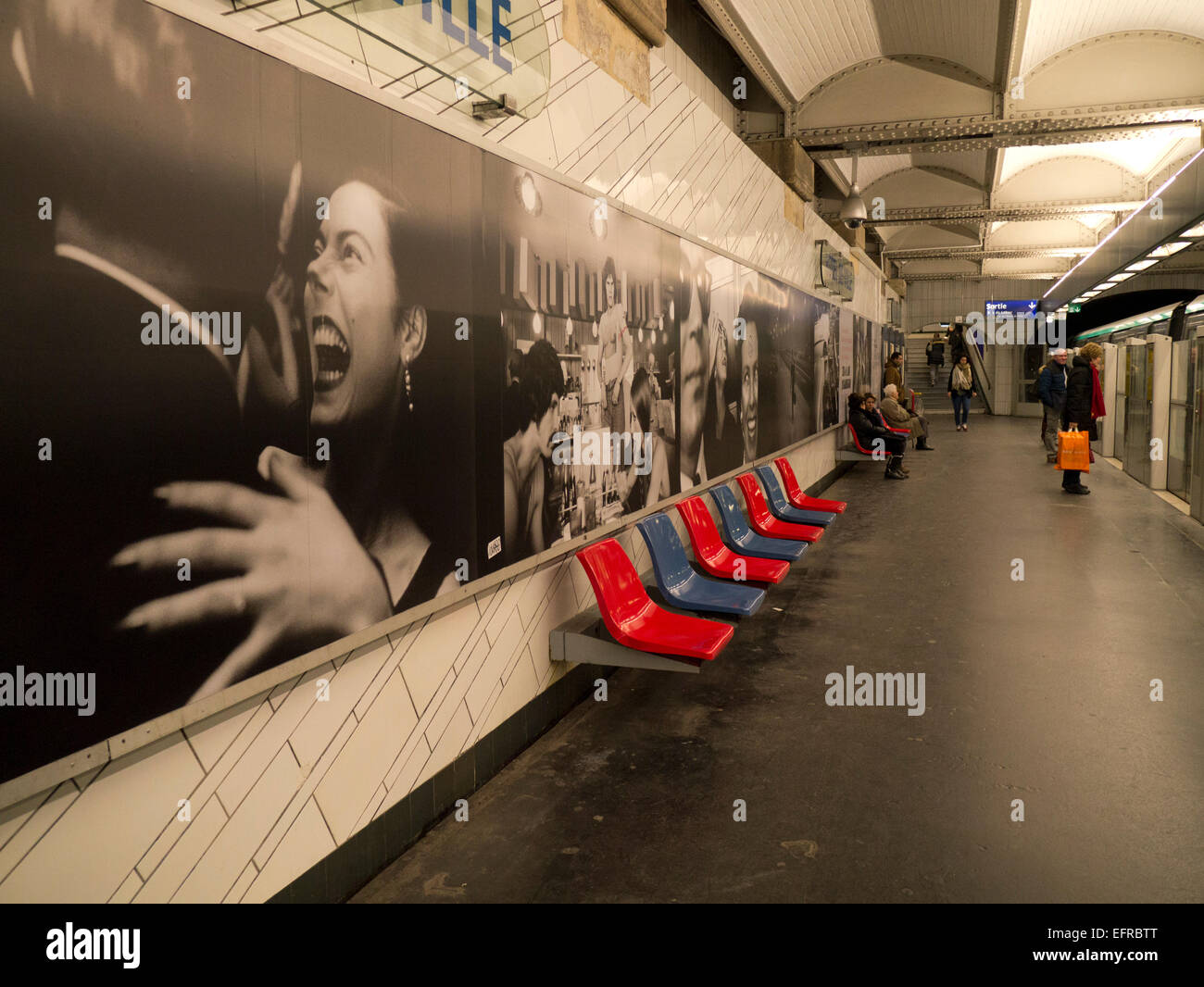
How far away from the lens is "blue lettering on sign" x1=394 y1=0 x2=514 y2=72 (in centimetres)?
299

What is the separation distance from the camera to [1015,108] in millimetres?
9219

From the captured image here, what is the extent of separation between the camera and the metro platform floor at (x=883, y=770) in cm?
283

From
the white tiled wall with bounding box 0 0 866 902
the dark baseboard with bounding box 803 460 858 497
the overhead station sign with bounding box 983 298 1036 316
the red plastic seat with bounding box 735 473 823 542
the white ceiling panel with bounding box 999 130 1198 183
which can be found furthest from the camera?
the overhead station sign with bounding box 983 298 1036 316

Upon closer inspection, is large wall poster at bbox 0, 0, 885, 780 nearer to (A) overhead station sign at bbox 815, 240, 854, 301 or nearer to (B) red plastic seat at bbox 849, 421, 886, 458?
(A) overhead station sign at bbox 815, 240, 854, 301

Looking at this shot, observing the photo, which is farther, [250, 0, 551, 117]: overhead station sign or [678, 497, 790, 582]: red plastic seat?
[678, 497, 790, 582]: red plastic seat

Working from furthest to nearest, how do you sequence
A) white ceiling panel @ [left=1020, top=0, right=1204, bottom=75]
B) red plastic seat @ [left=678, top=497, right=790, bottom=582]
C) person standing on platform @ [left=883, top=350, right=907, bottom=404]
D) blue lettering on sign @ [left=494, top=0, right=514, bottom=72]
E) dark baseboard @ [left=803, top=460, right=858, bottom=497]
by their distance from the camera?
person standing on platform @ [left=883, top=350, right=907, bottom=404], dark baseboard @ [left=803, top=460, right=858, bottom=497], white ceiling panel @ [left=1020, top=0, right=1204, bottom=75], red plastic seat @ [left=678, top=497, right=790, bottom=582], blue lettering on sign @ [left=494, top=0, right=514, bottom=72]

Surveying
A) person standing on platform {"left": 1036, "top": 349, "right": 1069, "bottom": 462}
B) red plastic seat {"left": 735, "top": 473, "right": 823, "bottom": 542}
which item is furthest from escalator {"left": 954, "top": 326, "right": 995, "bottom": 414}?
red plastic seat {"left": 735, "top": 473, "right": 823, "bottom": 542}

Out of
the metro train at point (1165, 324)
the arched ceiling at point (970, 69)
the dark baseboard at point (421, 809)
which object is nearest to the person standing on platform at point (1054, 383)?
the metro train at point (1165, 324)

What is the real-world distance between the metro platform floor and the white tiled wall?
0.30 metres

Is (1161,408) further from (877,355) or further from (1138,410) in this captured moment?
(877,355)

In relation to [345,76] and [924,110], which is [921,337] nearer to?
[924,110]

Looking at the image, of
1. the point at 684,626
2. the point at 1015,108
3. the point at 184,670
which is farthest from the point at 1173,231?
the point at 184,670

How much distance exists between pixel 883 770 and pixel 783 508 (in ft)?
12.1

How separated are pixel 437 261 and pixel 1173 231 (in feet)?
33.6
